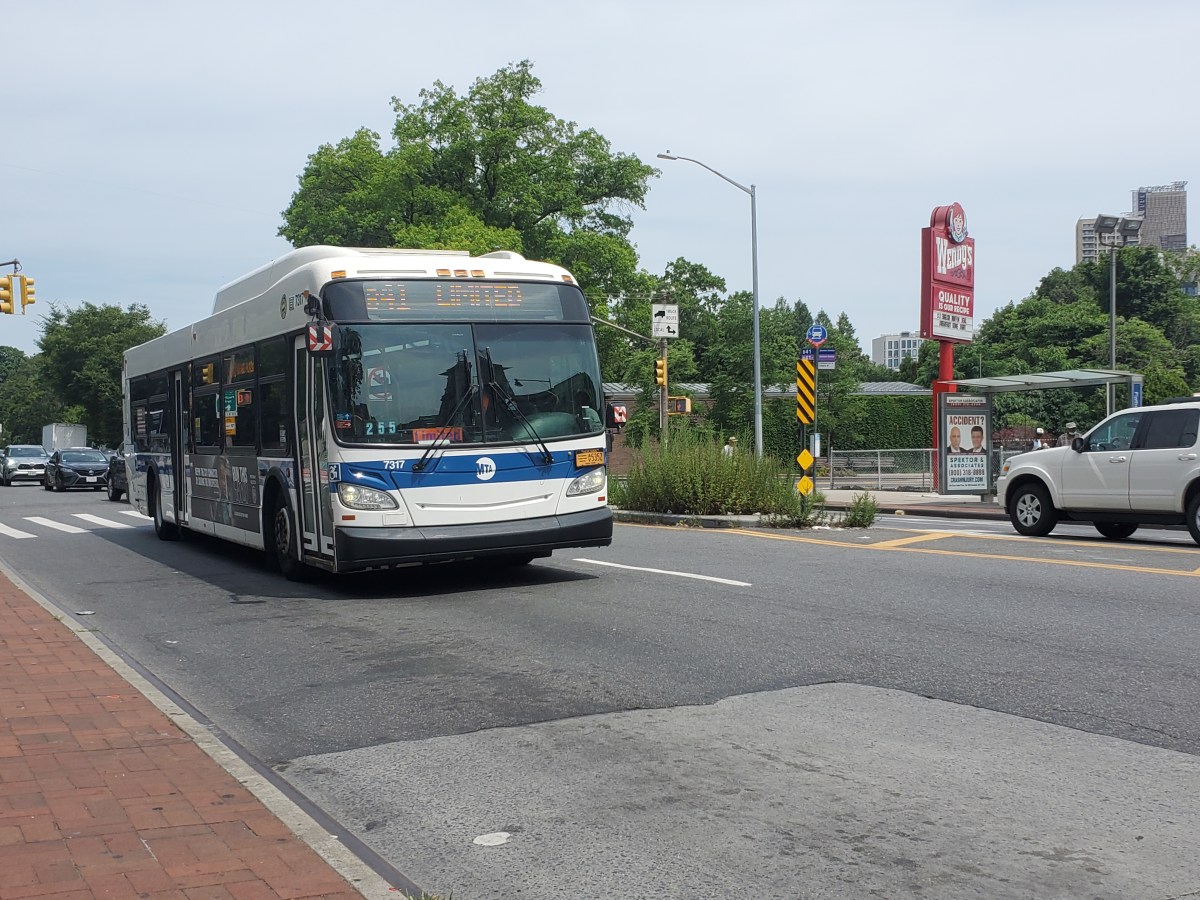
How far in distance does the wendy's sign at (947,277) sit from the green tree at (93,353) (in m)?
56.0

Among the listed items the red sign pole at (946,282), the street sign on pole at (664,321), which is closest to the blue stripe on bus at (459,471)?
the street sign on pole at (664,321)

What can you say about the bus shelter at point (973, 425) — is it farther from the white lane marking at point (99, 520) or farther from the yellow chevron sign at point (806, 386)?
the white lane marking at point (99, 520)

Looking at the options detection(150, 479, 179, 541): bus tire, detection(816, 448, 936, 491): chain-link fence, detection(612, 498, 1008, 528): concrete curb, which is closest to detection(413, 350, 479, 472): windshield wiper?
detection(612, 498, 1008, 528): concrete curb

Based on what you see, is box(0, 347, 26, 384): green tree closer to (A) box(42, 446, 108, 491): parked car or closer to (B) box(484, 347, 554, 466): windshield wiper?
(A) box(42, 446, 108, 491): parked car

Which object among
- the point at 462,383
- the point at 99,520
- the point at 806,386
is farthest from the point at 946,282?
the point at 462,383

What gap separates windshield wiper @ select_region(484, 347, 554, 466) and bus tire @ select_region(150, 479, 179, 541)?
9096mm

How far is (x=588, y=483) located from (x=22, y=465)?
146ft

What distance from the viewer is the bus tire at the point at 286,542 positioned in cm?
1246

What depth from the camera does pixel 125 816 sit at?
4789 mm

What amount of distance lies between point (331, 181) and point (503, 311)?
4547cm

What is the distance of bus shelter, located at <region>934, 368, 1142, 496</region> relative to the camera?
1034 inches

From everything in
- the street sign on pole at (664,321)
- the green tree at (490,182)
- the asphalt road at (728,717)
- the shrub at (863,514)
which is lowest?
the asphalt road at (728,717)

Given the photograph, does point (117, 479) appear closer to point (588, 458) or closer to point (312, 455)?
point (312, 455)

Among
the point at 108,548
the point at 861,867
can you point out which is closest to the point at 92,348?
the point at 108,548
